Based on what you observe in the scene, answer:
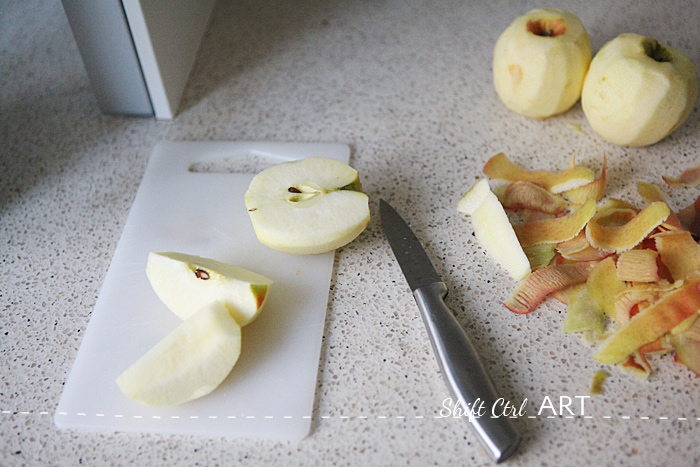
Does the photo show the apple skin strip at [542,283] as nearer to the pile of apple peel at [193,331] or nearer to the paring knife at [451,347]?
the paring knife at [451,347]

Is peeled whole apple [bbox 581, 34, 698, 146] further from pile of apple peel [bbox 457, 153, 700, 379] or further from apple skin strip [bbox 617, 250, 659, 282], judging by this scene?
apple skin strip [bbox 617, 250, 659, 282]

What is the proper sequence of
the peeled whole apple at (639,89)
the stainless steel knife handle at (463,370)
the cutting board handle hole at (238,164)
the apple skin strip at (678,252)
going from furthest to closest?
the cutting board handle hole at (238,164), the peeled whole apple at (639,89), the apple skin strip at (678,252), the stainless steel knife handle at (463,370)

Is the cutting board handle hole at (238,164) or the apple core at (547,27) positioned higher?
the apple core at (547,27)

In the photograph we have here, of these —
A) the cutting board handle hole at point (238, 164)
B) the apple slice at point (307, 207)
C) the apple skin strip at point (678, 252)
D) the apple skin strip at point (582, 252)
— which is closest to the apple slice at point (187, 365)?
the apple slice at point (307, 207)

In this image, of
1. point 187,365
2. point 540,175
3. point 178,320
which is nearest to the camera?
point 187,365

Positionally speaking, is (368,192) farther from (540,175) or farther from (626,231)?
(626,231)

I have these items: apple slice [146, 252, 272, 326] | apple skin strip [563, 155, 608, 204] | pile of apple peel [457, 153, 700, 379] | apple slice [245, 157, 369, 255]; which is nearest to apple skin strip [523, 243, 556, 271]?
pile of apple peel [457, 153, 700, 379]

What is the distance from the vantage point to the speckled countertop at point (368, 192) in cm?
69

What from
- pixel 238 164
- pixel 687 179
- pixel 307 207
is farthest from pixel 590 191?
pixel 238 164

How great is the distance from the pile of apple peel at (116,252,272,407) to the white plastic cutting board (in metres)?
0.04

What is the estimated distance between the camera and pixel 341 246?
0.84 metres

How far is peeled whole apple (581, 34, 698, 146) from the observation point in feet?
2.85

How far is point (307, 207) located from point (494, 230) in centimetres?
27

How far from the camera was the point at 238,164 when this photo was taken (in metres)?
1.01
